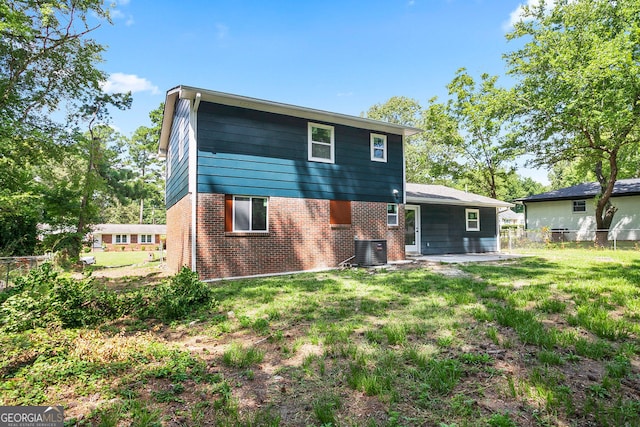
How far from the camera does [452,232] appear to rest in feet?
53.9

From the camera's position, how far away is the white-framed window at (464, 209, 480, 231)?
56.2ft

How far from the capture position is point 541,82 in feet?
60.1

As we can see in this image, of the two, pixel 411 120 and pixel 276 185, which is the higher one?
pixel 411 120

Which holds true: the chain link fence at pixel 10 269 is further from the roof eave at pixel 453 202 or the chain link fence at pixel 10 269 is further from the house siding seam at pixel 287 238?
the roof eave at pixel 453 202

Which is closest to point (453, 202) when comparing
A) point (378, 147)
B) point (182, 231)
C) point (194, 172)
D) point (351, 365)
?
point (378, 147)

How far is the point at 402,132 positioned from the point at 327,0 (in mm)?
5561

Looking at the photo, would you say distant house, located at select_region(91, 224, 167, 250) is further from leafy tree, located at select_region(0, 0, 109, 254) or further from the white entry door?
the white entry door

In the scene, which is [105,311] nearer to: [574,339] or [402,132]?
[574,339]

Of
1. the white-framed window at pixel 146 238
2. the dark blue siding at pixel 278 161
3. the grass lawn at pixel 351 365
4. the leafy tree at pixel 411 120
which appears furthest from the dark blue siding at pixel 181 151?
the white-framed window at pixel 146 238

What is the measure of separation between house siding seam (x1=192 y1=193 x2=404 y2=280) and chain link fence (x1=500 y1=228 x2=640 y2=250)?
10880 millimetres

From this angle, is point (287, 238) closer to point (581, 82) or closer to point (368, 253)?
point (368, 253)

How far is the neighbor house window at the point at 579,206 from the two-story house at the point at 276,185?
58.9 feet

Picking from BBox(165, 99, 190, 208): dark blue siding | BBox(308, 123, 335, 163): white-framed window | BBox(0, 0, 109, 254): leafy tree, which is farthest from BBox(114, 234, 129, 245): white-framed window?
BBox(308, 123, 335, 163): white-framed window

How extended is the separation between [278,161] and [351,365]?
7.88 metres
